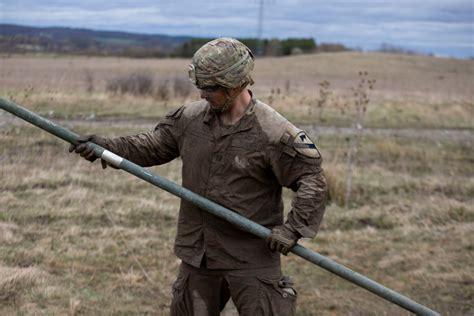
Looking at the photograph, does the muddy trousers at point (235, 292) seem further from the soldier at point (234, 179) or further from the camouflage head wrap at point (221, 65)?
the camouflage head wrap at point (221, 65)

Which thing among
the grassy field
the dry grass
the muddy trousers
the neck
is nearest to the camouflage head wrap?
the neck

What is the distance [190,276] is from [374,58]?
5321 centimetres

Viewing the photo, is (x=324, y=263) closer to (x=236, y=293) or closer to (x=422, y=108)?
(x=236, y=293)

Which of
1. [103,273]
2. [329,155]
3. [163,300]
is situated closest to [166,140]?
[163,300]

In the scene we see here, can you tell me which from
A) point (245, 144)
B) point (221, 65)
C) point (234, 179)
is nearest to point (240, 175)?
point (234, 179)

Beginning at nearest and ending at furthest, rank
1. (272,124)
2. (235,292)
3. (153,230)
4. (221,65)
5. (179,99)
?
(221,65), (272,124), (235,292), (153,230), (179,99)

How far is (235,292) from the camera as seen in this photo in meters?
3.47

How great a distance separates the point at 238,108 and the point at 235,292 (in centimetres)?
85

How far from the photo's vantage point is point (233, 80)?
326 centimetres

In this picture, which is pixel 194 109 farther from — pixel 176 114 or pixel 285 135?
pixel 285 135

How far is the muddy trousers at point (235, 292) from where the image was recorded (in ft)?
11.3

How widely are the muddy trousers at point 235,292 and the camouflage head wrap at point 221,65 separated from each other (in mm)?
879

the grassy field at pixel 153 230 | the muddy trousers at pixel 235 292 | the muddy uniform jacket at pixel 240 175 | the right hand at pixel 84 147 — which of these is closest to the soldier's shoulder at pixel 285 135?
the muddy uniform jacket at pixel 240 175

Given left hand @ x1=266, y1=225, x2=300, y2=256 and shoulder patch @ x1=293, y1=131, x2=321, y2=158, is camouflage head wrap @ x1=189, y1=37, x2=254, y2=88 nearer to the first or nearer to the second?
shoulder patch @ x1=293, y1=131, x2=321, y2=158
